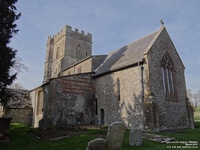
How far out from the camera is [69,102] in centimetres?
1861

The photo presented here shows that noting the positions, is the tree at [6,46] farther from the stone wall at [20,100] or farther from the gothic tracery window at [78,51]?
the gothic tracery window at [78,51]

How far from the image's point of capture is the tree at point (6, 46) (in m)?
12.5

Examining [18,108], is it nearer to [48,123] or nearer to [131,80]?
[48,123]

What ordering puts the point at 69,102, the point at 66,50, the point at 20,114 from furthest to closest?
the point at 66,50, the point at 20,114, the point at 69,102

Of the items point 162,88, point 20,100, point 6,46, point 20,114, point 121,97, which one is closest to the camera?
point 6,46

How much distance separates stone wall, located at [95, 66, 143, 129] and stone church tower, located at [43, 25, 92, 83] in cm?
1669

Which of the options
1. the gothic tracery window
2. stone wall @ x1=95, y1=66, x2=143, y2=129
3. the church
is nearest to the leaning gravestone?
the church

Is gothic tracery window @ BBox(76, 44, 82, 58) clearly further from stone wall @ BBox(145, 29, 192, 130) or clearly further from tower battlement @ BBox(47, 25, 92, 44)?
stone wall @ BBox(145, 29, 192, 130)

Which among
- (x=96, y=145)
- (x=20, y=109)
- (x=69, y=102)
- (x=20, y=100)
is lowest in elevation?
(x=96, y=145)

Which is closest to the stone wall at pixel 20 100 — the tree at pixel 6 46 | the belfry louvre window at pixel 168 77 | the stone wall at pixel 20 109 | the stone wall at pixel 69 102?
the stone wall at pixel 20 109

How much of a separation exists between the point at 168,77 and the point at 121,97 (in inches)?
211

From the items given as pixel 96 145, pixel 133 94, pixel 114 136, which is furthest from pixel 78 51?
pixel 96 145

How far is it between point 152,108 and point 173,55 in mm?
8259

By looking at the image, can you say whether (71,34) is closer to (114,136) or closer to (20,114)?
(20,114)
